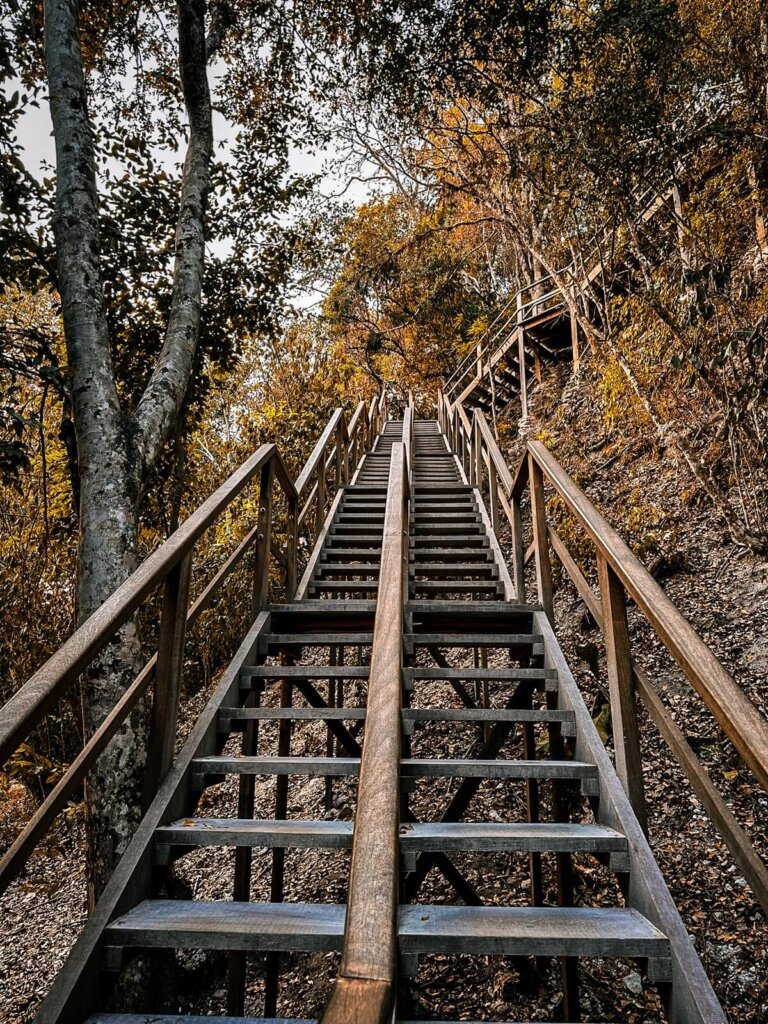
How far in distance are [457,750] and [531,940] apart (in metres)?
4.56

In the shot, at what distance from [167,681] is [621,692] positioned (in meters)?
1.65

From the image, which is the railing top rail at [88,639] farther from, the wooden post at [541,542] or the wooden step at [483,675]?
the wooden post at [541,542]

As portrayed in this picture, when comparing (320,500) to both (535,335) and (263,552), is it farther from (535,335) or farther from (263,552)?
(535,335)

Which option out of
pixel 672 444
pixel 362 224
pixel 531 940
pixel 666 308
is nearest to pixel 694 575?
pixel 672 444

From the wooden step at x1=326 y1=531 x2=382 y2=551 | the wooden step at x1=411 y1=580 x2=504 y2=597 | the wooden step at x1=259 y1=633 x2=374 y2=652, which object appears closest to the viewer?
the wooden step at x1=259 y1=633 x2=374 y2=652

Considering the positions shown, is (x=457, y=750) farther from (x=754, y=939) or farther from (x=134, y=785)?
(x=134, y=785)

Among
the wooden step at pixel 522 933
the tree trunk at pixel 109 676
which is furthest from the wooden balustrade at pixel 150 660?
the wooden step at pixel 522 933

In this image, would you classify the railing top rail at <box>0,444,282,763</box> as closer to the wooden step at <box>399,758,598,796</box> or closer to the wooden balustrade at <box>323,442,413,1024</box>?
the wooden balustrade at <box>323,442,413,1024</box>

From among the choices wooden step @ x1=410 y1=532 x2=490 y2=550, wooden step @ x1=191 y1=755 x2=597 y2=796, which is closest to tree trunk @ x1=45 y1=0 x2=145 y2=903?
wooden step @ x1=191 y1=755 x2=597 y2=796

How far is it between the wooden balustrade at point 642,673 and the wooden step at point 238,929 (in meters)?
1.03

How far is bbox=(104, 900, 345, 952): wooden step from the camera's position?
1.56m

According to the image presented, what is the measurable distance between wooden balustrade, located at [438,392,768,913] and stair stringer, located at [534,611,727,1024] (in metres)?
0.08

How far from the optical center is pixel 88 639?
162 cm

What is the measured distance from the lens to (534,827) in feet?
6.59
